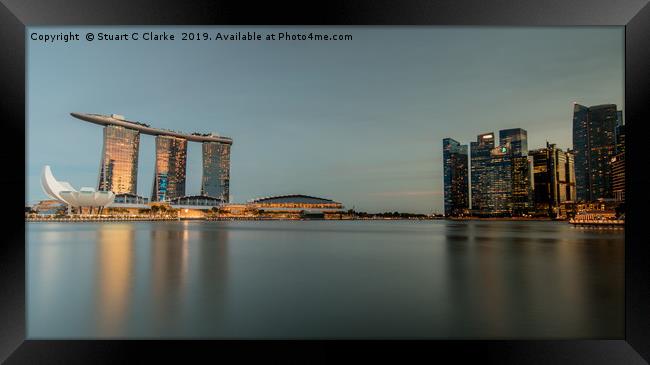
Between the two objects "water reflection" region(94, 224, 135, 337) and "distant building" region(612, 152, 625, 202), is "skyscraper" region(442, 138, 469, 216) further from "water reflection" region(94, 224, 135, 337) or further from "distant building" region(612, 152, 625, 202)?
"water reflection" region(94, 224, 135, 337)

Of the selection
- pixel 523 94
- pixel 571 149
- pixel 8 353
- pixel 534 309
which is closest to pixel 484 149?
pixel 523 94

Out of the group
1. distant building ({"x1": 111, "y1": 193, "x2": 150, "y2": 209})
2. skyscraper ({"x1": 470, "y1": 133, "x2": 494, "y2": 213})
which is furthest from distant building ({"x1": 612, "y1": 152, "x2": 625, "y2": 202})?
distant building ({"x1": 111, "y1": 193, "x2": 150, "y2": 209})

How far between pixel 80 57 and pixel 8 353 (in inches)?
876

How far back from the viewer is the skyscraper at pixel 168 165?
4969 cm

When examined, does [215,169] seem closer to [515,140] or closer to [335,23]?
[515,140]

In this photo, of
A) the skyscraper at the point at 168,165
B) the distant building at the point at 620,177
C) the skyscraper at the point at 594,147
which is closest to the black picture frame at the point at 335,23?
the distant building at the point at 620,177

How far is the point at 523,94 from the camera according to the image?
1613 inches

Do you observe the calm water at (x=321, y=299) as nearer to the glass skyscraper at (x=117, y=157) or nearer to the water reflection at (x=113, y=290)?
the water reflection at (x=113, y=290)

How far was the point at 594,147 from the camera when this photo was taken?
2035 inches

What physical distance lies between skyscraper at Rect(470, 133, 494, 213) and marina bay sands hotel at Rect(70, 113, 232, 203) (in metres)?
28.8

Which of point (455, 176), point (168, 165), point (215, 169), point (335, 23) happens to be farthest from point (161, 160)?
point (335, 23)

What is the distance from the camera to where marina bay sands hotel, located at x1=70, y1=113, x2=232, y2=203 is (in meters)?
42.4

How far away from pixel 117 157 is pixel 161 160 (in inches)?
320

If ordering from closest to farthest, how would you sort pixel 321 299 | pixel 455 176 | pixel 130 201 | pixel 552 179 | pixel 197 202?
1. pixel 321 299
2. pixel 130 201
3. pixel 455 176
4. pixel 197 202
5. pixel 552 179
